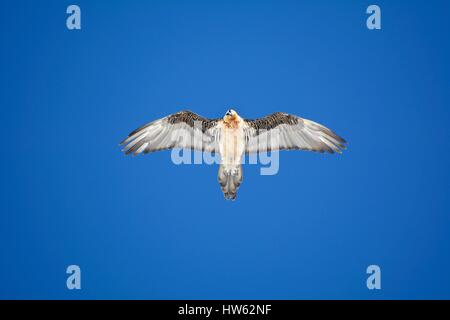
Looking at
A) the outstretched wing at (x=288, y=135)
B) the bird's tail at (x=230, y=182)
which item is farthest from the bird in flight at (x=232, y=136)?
the bird's tail at (x=230, y=182)

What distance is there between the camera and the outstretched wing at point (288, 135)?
52.5 ft

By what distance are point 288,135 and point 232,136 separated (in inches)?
61.5

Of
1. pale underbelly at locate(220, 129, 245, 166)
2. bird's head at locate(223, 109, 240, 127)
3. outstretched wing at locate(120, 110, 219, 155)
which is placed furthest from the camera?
outstretched wing at locate(120, 110, 219, 155)

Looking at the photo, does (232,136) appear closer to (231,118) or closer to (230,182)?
(231,118)

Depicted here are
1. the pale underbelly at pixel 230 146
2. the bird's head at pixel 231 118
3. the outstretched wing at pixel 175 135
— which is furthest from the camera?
the outstretched wing at pixel 175 135

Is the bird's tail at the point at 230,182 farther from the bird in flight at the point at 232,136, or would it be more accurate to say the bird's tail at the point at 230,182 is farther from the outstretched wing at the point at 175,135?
the outstretched wing at the point at 175,135

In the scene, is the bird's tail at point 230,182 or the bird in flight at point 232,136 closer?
the bird's tail at point 230,182

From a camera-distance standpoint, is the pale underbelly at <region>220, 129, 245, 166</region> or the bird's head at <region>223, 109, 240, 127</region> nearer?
the bird's head at <region>223, 109, 240, 127</region>

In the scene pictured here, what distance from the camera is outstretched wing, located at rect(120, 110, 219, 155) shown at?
52.4 ft

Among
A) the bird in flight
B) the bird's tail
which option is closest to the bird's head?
the bird in flight

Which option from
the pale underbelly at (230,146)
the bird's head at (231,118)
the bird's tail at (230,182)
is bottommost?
the bird's tail at (230,182)

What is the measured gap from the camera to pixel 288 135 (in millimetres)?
16344

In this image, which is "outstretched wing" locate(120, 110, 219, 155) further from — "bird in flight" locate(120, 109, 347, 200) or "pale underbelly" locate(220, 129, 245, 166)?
"pale underbelly" locate(220, 129, 245, 166)
